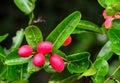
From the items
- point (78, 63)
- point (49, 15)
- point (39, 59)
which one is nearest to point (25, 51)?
point (39, 59)

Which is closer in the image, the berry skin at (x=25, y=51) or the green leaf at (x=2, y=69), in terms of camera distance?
the berry skin at (x=25, y=51)

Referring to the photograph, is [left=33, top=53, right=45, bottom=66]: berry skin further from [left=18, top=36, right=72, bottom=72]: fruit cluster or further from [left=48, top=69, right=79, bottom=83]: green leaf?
[left=48, top=69, right=79, bottom=83]: green leaf

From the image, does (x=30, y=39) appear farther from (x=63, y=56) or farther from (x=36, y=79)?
(x=36, y=79)

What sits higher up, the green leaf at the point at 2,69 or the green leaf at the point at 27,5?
the green leaf at the point at 27,5

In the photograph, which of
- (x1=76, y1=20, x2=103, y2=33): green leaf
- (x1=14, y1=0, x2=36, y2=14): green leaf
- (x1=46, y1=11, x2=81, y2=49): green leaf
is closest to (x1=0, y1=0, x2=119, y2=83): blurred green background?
(x1=14, y1=0, x2=36, y2=14): green leaf

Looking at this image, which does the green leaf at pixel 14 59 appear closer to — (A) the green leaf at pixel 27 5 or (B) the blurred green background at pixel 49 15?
(A) the green leaf at pixel 27 5

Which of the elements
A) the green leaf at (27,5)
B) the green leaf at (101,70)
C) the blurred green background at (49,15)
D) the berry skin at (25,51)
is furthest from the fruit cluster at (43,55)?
the blurred green background at (49,15)

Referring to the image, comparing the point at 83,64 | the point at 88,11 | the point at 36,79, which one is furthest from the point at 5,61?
the point at 36,79

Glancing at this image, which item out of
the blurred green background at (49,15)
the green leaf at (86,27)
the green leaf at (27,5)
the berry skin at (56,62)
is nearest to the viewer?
the berry skin at (56,62)
